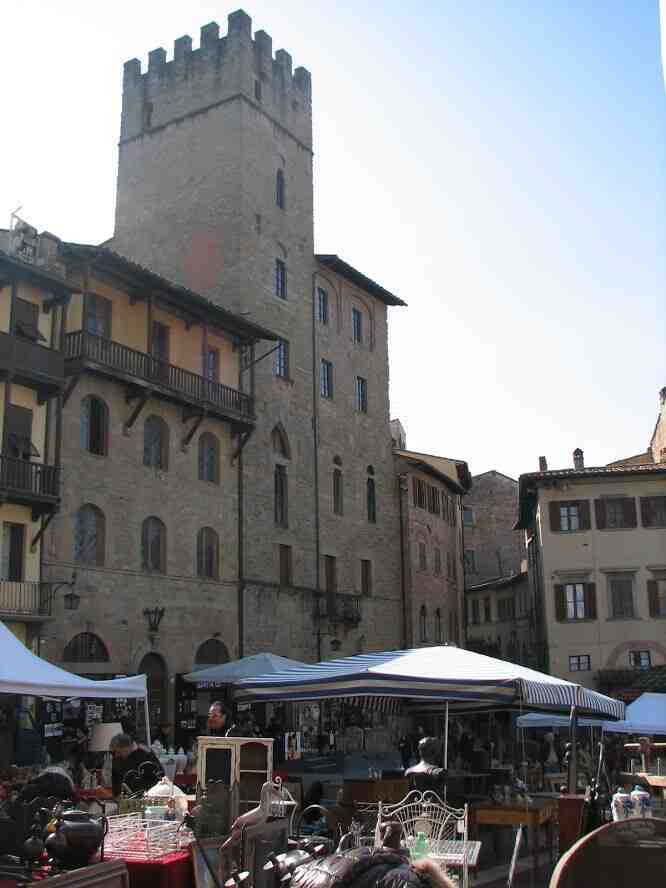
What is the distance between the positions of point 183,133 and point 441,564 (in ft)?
67.0

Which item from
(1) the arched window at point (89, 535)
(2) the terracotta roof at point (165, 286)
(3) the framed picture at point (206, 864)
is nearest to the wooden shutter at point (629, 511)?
(2) the terracotta roof at point (165, 286)

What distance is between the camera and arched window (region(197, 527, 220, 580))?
2725 cm

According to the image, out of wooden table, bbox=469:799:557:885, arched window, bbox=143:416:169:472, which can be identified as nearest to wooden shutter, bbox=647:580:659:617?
arched window, bbox=143:416:169:472

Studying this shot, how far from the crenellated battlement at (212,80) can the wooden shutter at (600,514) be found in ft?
54.5

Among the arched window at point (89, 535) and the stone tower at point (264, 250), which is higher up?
the stone tower at point (264, 250)

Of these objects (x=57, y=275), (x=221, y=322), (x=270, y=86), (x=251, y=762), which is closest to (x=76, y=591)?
(x=57, y=275)

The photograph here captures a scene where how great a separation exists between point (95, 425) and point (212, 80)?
1477 cm

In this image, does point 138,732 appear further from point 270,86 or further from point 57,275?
point 270,86

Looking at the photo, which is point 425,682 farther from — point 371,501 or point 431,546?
point 431,546

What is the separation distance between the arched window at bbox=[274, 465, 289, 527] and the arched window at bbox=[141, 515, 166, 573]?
601 centimetres

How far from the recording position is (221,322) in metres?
28.4

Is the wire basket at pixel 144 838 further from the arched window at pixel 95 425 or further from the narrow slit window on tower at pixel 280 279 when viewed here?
the narrow slit window on tower at pixel 280 279

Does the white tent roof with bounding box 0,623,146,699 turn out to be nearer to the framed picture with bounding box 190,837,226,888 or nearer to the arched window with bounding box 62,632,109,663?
the framed picture with bounding box 190,837,226,888

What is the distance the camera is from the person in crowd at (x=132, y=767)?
8.91 metres
